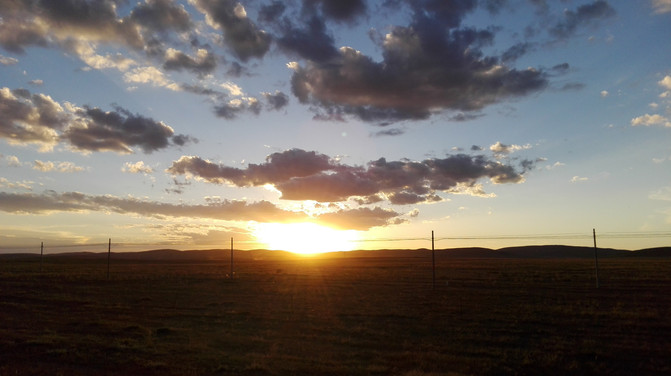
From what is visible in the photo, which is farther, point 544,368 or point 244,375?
point 544,368

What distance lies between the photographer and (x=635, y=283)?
36281 mm

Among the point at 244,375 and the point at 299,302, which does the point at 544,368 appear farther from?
the point at 299,302

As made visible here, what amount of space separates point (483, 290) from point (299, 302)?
14.4 meters

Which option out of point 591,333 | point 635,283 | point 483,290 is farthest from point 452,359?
point 635,283

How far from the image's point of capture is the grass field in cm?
1312

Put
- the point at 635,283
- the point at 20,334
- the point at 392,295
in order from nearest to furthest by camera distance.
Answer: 1. the point at 20,334
2. the point at 392,295
3. the point at 635,283

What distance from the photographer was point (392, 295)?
3086 cm

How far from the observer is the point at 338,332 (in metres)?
18.3

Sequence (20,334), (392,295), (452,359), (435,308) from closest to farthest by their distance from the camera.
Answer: (452,359) → (20,334) → (435,308) → (392,295)

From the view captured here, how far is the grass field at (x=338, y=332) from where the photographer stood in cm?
1312

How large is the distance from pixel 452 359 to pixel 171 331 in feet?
36.3

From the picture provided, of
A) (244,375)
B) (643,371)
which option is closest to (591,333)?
(643,371)

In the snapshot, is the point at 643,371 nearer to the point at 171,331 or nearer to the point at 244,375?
the point at 244,375

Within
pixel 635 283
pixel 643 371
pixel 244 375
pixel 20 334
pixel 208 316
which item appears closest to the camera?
pixel 244 375
